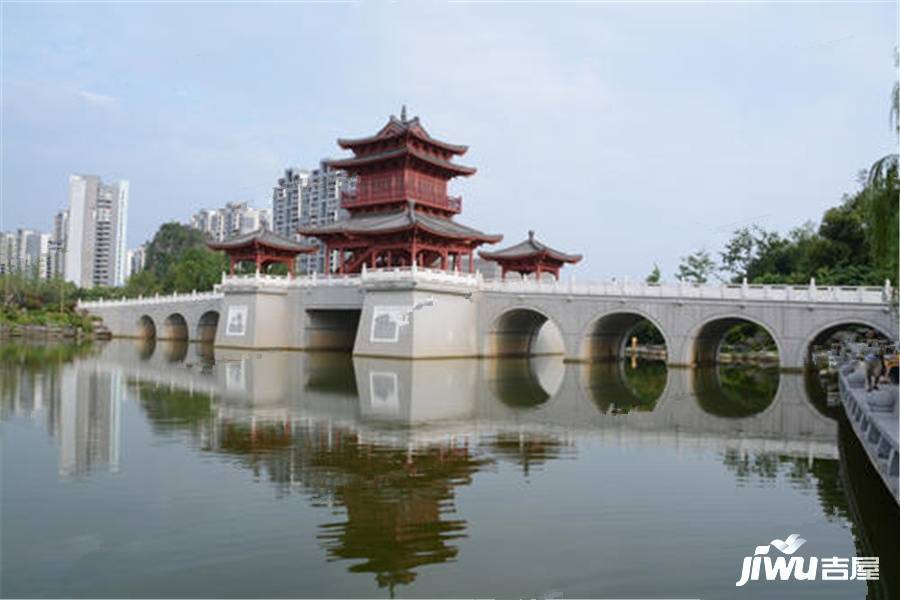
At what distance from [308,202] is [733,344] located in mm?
63125

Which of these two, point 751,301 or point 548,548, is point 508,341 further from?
point 548,548

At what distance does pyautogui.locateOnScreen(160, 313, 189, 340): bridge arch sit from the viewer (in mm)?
47531

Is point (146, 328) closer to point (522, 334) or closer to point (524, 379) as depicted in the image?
point (522, 334)

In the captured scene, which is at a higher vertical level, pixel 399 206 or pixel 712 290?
pixel 399 206

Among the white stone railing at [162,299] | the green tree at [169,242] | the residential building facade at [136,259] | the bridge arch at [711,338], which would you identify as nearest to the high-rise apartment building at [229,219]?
the residential building facade at [136,259]

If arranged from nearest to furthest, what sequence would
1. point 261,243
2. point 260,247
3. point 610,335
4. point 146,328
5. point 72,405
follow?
point 72,405
point 610,335
point 261,243
point 260,247
point 146,328

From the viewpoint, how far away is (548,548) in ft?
22.7

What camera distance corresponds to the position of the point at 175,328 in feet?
159

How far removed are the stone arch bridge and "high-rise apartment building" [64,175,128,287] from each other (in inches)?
2565

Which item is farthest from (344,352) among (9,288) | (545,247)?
(9,288)

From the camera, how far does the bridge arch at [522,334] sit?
32562 mm

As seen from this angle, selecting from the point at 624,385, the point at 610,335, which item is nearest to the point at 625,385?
the point at 624,385

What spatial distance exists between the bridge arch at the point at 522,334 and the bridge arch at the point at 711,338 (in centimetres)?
568

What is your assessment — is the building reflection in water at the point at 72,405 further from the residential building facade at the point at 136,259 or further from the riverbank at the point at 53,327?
the residential building facade at the point at 136,259
